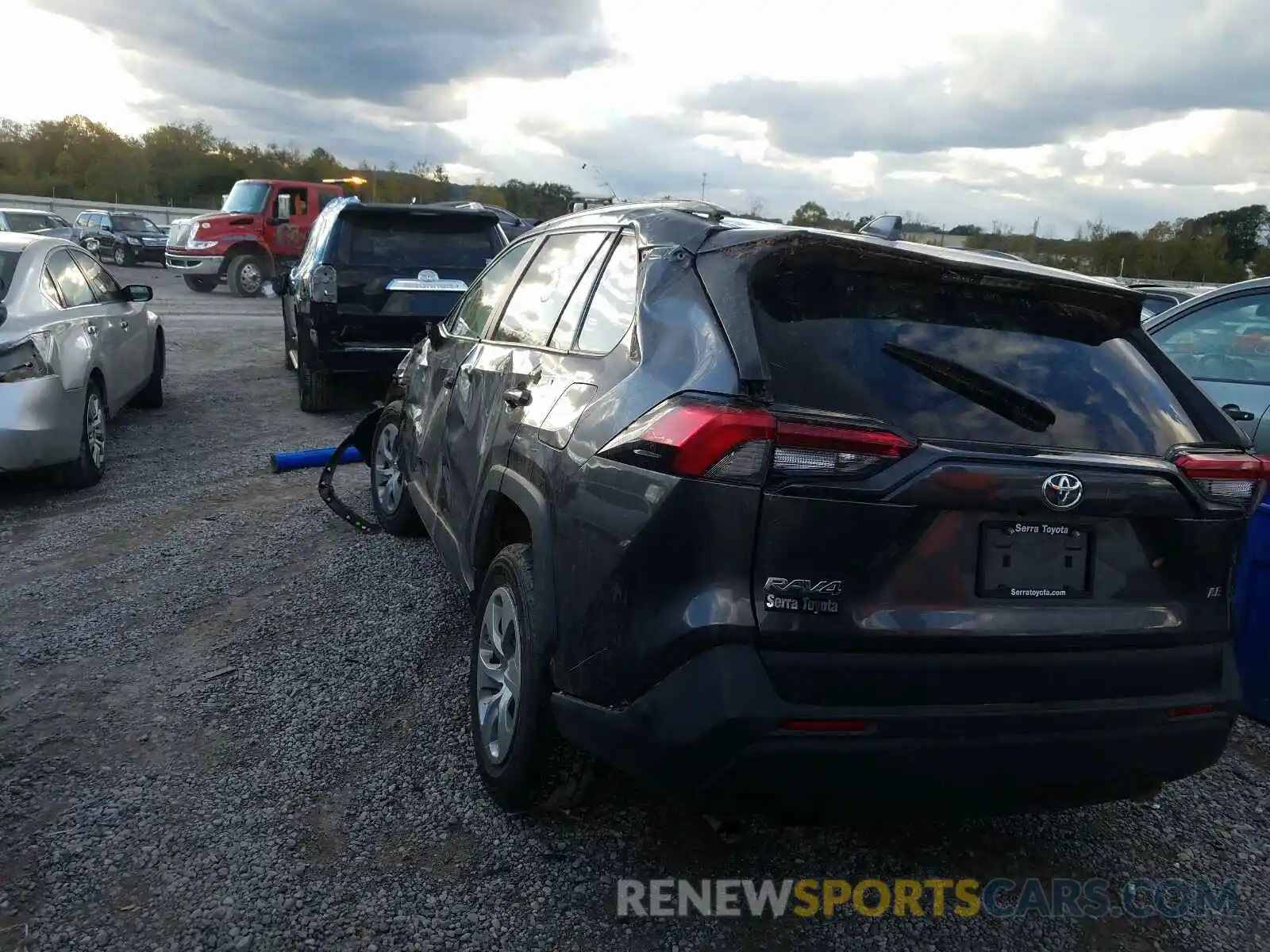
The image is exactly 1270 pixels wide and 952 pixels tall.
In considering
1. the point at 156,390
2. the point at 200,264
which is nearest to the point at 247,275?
the point at 200,264

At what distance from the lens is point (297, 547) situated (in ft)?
19.1

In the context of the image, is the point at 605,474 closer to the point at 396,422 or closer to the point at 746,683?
the point at 746,683

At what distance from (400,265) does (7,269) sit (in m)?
3.22

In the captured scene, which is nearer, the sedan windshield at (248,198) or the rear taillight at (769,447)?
the rear taillight at (769,447)

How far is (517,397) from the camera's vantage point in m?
3.44

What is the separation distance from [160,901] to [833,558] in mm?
1987

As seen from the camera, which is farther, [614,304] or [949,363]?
[614,304]

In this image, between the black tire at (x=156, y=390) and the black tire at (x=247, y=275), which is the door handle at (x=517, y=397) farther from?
the black tire at (x=247, y=275)

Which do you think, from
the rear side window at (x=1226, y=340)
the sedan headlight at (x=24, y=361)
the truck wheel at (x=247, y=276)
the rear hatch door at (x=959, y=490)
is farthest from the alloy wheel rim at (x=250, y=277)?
the rear hatch door at (x=959, y=490)

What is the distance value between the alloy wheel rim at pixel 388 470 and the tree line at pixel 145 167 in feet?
139

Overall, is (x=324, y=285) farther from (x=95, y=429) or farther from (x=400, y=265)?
(x=95, y=429)

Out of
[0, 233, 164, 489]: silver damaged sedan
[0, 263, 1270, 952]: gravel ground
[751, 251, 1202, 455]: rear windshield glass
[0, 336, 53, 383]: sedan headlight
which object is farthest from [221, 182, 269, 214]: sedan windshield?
[751, 251, 1202, 455]: rear windshield glass

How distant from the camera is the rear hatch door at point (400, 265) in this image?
356 inches

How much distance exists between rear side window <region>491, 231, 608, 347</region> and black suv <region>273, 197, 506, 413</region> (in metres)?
5.09
